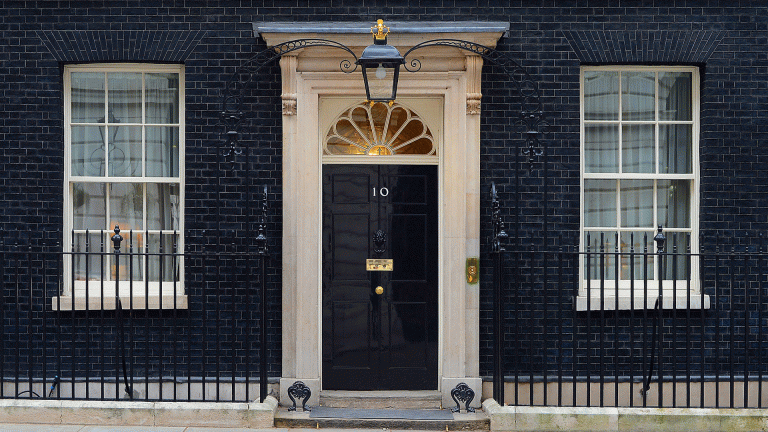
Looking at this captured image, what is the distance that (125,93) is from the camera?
26.8 ft

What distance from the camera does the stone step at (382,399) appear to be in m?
7.84

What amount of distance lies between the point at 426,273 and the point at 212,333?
228 centimetres

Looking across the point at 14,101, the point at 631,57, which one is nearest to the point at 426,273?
the point at 631,57

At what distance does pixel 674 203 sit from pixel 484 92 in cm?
236

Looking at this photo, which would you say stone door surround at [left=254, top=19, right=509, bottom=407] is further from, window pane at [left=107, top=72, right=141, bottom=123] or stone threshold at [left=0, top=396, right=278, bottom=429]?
window pane at [left=107, top=72, right=141, bottom=123]

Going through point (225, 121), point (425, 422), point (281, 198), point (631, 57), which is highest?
point (631, 57)

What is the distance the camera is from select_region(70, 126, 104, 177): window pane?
8.16 metres

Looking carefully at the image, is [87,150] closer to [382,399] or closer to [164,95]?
[164,95]

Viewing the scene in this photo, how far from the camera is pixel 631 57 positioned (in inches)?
313

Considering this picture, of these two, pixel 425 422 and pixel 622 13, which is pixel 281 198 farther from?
pixel 622 13

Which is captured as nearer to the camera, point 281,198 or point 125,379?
point 125,379

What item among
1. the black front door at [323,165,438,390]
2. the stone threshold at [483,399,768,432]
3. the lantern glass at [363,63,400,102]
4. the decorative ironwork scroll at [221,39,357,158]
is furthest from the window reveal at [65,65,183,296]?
the stone threshold at [483,399,768,432]

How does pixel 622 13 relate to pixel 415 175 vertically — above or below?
above

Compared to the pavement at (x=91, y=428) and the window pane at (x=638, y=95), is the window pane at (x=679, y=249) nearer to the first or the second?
the window pane at (x=638, y=95)
